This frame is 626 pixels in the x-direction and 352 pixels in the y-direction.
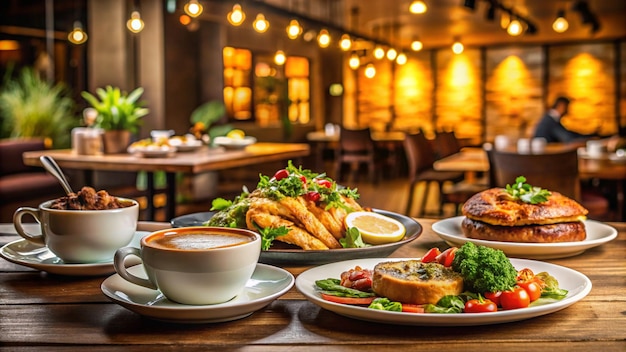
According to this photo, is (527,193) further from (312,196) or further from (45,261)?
(45,261)

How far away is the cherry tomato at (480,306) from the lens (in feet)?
3.05

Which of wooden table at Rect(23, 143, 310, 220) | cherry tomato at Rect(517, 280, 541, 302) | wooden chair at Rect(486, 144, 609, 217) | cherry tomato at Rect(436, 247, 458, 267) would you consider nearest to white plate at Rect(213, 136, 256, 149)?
wooden table at Rect(23, 143, 310, 220)

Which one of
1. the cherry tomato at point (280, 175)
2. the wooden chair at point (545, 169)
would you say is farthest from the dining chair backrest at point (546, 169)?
the cherry tomato at point (280, 175)

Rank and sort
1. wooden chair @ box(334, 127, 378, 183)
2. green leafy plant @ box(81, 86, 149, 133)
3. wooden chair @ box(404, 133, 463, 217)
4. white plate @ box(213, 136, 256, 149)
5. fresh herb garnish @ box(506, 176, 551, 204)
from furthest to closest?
wooden chair @ box(334, 127, 378, 183)
wooden chair @ box(404, 133, 463, 217)
white plate @ box(213, 136, 256, 149)
green leafy plant @ box(81, 86, 149, 133)
fresh herb garnish @ box(506, 176, 551, 204)

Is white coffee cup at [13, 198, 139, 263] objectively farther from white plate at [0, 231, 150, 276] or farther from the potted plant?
the potted plant

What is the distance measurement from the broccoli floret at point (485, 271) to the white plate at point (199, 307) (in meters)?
0.27

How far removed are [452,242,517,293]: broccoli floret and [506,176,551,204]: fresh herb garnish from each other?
0.50 metres

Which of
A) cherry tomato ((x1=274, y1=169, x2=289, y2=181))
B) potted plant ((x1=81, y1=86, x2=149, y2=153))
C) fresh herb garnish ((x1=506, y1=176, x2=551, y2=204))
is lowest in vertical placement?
fresh herb garnish ((x1=506, y1=176, x2=551, y2=204))

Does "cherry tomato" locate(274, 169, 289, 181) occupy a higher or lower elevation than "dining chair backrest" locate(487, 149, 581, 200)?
higher

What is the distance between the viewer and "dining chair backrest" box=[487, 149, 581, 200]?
3754 millimetres

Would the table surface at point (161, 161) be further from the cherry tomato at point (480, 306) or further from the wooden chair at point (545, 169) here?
the cherry tomato at point (480, 306)

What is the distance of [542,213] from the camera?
4.74ft

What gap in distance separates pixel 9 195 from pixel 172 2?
94.1 inches

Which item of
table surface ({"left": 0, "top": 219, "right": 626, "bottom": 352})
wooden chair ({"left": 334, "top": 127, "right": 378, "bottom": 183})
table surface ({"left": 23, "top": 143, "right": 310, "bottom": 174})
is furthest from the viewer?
wooden chair ({"left": 334, "top": 127, "right": 378, "bottom": 183})
